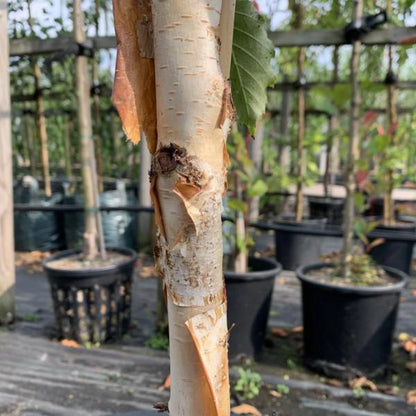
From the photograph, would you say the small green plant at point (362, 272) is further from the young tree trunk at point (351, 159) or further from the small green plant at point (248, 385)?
the small green plant at point (248, 385)

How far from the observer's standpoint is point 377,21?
2.37 meters

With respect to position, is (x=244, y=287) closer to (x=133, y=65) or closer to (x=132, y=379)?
(x=132, y=379)

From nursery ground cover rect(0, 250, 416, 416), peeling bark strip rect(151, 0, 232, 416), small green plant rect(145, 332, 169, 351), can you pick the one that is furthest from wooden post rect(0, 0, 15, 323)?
peeling bark strip rect(151, 0, 232, 416)

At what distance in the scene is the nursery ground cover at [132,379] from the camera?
5.78 feet

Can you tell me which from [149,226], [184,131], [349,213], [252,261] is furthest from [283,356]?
[149,226]

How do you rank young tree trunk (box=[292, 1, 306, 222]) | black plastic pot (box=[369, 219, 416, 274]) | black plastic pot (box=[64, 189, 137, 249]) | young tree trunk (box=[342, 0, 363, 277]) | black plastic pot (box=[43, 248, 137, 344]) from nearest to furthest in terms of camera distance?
young tree trunk (box=[342, 0, 363, 277]), black plastic pot (box=[43, 248, 137, 344]), black plastic pot (box=[369, 219, 416, 274]), young tree trunk (box=[292, 1, 306, 222]), black plastic pot (box=[64, 189, 137, 249])

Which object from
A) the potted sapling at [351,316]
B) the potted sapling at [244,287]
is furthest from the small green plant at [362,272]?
the potted sapling at [244,287]

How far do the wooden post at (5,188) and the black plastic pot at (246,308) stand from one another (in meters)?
1.41

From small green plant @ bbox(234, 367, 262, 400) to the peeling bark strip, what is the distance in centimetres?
142

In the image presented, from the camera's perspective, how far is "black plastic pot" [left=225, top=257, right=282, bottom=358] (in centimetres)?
218

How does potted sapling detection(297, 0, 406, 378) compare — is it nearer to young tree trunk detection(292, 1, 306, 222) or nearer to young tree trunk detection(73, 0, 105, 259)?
young tree trunk detection(73, 0, 105, 259)

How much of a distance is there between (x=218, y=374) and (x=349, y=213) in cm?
189

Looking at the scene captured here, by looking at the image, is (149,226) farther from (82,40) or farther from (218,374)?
(218,374)

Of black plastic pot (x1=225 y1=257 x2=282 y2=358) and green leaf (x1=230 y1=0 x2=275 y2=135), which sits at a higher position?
green leaf (x1=230 y1=0 x2=275 y2=135)
